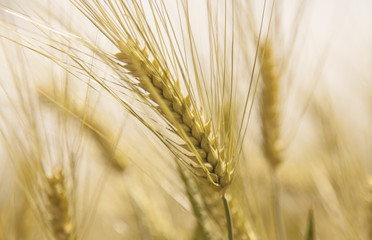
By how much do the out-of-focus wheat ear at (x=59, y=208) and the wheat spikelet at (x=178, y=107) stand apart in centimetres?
24

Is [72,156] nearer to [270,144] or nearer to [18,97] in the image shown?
[18,97]

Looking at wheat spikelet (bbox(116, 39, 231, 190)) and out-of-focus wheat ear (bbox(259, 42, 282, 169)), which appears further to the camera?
out-of-focus wheat ear (bbox(259, 42, 282, 169))

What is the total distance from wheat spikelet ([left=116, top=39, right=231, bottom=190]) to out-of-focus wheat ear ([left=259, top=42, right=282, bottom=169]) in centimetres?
37

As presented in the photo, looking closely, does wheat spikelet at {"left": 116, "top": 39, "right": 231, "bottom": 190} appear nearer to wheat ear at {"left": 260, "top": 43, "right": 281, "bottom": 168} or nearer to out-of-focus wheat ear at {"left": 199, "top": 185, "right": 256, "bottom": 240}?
out-of-focus wheat ear at {"left": 199, "top": 185, "right": 256, "bottom": 240}

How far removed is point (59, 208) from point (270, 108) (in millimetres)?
476

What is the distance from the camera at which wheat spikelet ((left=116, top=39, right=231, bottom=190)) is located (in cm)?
48

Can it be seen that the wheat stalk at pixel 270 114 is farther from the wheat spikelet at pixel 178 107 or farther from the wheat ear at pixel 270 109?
the wheat spikelet at pixel 178 107

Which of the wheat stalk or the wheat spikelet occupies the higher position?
the wheat spikelet

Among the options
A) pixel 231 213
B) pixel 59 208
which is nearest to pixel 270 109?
pixel 231 213

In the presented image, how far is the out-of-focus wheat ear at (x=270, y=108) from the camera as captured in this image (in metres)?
0.83

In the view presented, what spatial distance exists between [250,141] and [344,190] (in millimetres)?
233

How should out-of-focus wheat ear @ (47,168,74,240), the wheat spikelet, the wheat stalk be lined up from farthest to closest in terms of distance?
the wheat stalk, out-of-focus wheat ear @ (47,168,74,240), the wheat spikelet

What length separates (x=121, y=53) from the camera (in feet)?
1.63

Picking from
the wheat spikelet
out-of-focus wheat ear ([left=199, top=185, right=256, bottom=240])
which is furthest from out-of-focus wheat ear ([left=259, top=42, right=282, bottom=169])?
the wheat spikelet
